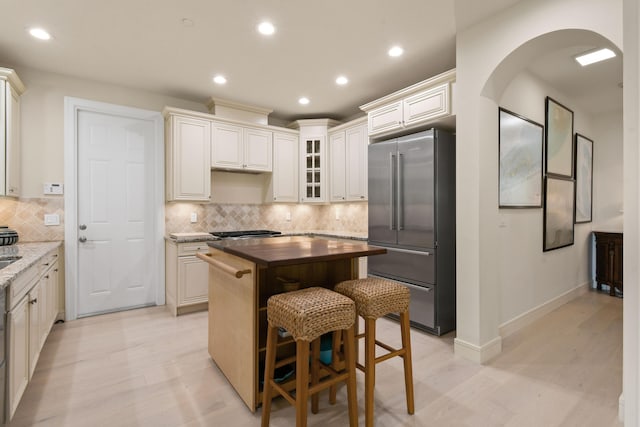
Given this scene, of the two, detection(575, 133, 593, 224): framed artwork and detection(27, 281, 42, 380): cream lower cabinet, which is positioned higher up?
detection(575, 133, 593, 224): framed artwork

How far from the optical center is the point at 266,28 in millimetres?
2619

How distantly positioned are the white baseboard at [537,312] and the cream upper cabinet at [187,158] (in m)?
3.65

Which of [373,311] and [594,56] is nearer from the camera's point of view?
[373,311]

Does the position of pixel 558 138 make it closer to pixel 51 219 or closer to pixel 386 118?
pixel 386 118

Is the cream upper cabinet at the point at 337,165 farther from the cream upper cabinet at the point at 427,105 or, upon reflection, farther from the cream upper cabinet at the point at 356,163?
the cream upper cabinet at the point at 427,105

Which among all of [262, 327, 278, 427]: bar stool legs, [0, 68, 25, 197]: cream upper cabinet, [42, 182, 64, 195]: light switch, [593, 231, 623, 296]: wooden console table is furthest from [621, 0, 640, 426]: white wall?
[593, 231, 623, 296]: wooden console table

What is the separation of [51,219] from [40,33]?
6.08ft

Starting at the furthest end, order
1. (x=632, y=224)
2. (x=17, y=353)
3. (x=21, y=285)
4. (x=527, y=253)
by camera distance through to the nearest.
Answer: (x=527, y=253), (x=21, y=285), (x=17, y=353), (x=632, y=224)

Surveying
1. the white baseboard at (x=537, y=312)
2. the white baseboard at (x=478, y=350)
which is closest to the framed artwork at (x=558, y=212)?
the white baseboard at (x=537, y=312)

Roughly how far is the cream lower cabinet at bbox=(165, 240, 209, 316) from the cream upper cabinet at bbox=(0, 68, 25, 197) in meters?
1.56

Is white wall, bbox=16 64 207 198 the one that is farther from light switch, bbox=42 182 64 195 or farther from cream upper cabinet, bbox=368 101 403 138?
cream upper cabinet, bbox=368 101 403 138

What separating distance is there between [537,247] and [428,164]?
64.1 inches

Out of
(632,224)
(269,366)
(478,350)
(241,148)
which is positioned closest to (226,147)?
(241,148)

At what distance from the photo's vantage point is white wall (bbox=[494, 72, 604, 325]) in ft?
9.88
